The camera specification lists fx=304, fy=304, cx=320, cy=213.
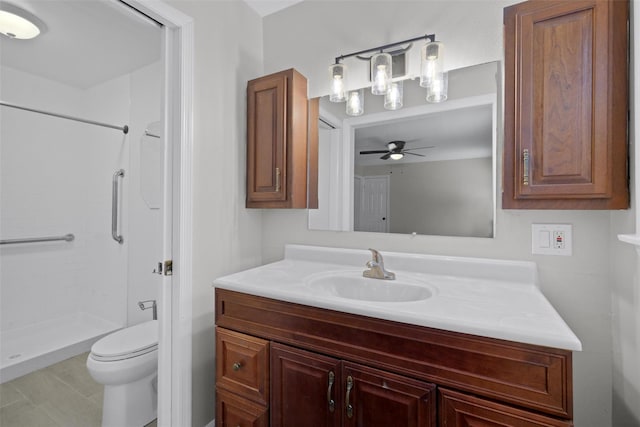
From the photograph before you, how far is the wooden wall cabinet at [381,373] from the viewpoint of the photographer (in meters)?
0.78

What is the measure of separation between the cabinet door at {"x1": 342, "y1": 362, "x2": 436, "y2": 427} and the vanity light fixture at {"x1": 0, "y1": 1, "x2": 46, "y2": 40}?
8.49ft

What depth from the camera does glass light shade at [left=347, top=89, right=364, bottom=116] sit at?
163 centimetres

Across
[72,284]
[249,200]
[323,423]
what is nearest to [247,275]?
[249,200]

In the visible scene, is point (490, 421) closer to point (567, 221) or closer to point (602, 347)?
point (602, 347)

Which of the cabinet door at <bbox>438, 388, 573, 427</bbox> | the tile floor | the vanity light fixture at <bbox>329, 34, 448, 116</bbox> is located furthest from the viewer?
the tile floor

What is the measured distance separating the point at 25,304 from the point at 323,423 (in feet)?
10.1

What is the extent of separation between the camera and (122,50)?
2.22 meters

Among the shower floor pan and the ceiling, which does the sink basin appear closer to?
the ceiling

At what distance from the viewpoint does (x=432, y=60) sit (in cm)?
139

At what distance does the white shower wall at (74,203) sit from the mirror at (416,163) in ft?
5.28

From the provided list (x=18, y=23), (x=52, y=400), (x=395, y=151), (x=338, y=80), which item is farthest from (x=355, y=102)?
(x=52, y=400)

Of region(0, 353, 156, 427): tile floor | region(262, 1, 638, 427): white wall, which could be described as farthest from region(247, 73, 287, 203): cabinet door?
region(0, 353, 156, 427): tile floor

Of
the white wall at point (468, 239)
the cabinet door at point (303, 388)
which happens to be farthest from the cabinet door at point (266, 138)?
the cabinet door at point (303, 388)

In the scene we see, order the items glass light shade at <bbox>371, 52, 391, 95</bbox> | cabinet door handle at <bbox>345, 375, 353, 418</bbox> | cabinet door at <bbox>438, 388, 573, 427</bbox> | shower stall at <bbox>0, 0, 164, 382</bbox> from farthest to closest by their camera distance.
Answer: shower stall at <bbox>0, 0, 164, 382</bbox> < glass light shade at <bbox>371, 52, 391, 95</bbox> < cabinet door handle at <bbox>345, 375, 353, 418</bbox> < cabinet door at <bbox>438, 388, 573, 427</bbox>
